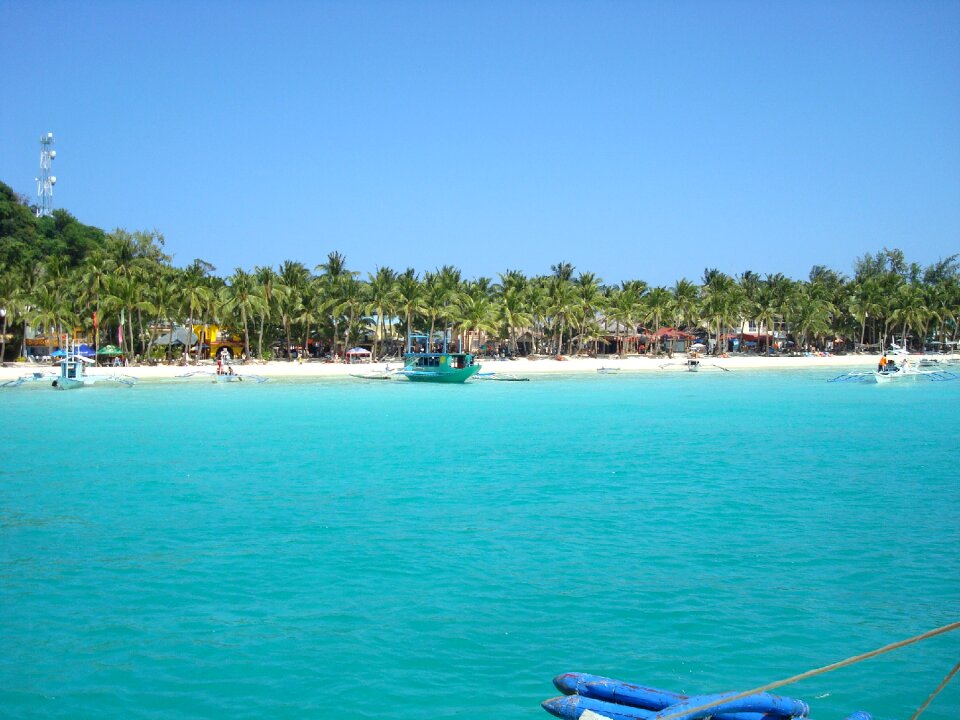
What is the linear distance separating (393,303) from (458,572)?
169 ft

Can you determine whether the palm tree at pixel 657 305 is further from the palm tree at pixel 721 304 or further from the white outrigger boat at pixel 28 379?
the white outrigger boat at pixel 28 379

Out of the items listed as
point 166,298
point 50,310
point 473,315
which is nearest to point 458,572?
point 50,310

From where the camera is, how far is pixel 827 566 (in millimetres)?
10828

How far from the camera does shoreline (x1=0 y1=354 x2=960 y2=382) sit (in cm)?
5028

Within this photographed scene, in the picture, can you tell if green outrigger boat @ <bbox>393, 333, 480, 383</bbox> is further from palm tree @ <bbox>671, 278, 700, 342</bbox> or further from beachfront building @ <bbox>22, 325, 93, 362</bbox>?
palm tree @ <bbox>671, 278, 700, 342</bbox>

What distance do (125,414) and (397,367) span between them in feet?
90.2

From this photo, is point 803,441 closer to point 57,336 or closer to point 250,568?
point 250,568

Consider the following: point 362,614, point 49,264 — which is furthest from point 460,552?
point 49,264

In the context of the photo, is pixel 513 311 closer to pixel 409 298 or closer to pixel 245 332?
pixel 409 298

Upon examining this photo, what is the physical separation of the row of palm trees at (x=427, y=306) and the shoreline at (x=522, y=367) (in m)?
3.05

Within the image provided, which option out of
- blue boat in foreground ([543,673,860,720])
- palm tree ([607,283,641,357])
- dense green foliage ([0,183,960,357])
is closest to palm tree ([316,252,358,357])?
dense green foliage ([0,183,960,357])

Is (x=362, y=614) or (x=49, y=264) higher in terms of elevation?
(x=49, y=264)

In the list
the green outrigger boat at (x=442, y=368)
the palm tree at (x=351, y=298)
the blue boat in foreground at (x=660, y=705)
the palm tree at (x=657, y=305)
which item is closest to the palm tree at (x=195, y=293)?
the palm tree at (x=351, y=298)

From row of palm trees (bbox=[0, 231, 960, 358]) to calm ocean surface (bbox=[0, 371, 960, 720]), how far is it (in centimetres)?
3240
